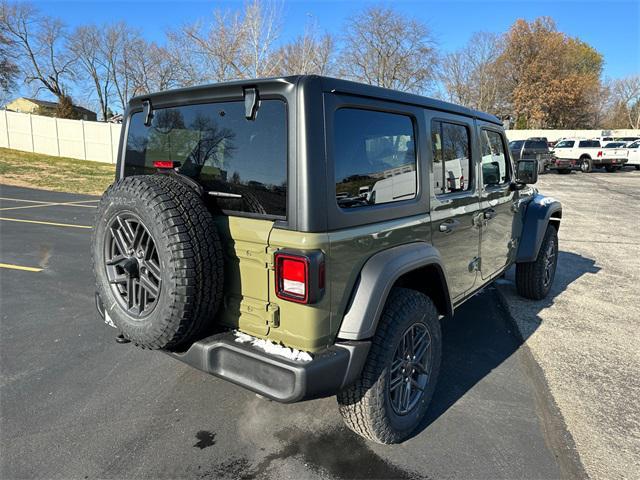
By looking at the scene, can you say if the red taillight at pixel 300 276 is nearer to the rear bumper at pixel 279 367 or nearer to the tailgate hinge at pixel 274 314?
the tailgate hinge at pixel 274 314

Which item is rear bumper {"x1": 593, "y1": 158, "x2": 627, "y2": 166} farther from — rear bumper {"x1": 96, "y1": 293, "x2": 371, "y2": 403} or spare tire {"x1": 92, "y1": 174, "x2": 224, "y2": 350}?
spare tire {"x1": 92, "y1": 174, "x2": 224, "y2": 350}

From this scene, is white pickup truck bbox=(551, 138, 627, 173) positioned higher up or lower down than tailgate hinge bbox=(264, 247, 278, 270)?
higher up

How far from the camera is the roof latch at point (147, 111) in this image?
2829 millimetres

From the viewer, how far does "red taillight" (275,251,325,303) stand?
1994 millimetres

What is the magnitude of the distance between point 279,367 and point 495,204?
2589 mm

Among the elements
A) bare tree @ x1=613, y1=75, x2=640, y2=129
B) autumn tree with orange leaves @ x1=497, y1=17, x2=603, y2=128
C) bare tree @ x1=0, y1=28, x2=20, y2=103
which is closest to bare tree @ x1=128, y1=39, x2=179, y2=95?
bare tree @ x1=0, y1=28, x2=20, y2=103

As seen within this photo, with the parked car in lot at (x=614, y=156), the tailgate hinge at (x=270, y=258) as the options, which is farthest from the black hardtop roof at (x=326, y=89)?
the parked car in lot at (x=614, y=156)

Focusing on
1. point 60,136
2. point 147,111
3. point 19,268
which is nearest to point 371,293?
point 147,111

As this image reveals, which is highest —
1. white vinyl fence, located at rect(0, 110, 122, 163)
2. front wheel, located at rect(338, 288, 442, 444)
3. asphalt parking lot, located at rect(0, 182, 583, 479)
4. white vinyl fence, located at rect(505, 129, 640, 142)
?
white vinyl fence, located at rect(505, 129, 640, 142)

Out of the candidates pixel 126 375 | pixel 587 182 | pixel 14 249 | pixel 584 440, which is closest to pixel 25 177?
pixel 14 249

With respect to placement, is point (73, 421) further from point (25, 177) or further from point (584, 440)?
point (25, 177)

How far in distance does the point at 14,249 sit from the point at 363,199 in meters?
6.55

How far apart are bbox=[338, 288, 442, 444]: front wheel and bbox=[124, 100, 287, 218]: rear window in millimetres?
904

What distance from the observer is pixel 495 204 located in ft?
12.4
